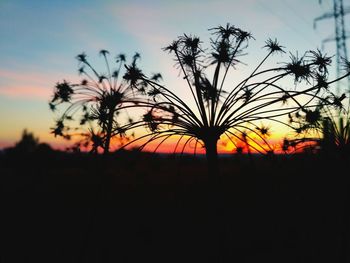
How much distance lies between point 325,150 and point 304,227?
39.7 ft

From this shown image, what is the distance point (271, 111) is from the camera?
7.02 meters

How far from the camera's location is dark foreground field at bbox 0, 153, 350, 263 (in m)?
10.7

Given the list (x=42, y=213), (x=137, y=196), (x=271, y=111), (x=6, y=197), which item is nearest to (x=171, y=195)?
(x=137, y=196)

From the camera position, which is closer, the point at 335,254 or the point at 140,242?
the point at 335,254

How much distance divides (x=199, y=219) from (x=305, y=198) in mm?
7770

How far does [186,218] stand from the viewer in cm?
2297

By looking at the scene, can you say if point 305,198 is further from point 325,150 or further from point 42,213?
point 42,213

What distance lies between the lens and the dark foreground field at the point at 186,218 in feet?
35.0

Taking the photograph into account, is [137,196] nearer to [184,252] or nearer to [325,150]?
[184,252]

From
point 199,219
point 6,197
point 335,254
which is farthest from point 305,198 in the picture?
point 6,197

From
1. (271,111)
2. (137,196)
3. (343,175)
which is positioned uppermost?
(271,111)

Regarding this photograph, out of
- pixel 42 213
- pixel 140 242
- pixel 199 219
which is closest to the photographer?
pixel 140 242

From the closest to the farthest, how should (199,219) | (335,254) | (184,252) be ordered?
1. (335,254)
2. (184,252)
3. (199,219)

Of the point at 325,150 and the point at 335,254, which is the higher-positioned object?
the point at 325,150
